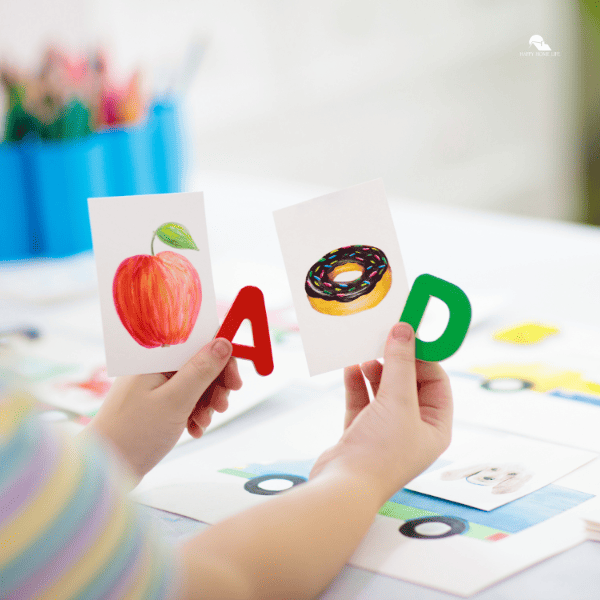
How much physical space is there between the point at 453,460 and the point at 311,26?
2.33m

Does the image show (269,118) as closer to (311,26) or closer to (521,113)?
(311,26)

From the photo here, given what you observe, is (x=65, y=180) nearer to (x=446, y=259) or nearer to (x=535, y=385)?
(x=446, y=259)

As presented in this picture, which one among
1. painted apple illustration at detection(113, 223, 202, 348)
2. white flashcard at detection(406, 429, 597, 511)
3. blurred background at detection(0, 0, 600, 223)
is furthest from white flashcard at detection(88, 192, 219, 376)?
blurred background at detection(0, 0, 600, 223)

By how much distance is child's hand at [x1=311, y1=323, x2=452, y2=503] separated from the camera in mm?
587

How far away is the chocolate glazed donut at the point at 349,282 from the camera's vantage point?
68 cm

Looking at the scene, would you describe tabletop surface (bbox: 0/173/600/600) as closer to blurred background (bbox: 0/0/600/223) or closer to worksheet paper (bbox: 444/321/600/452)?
worksheet paper (bbox: 444/321/600/452)

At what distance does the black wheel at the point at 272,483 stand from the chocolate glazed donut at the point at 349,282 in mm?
151

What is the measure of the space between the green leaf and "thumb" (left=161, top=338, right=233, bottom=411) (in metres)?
0.10

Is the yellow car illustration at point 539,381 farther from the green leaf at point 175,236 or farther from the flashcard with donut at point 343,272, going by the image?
the green leaf at point 175,236

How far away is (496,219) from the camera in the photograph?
4.61ft

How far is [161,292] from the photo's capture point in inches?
28.3

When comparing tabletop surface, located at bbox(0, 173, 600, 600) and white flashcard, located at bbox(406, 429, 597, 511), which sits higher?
tabletop surface, located at bbox(0, 173, 600, 600)

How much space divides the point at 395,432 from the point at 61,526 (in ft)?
0.96

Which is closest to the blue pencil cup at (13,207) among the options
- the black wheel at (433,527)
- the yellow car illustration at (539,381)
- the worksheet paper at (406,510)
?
the worksheet paper at (406,510)
